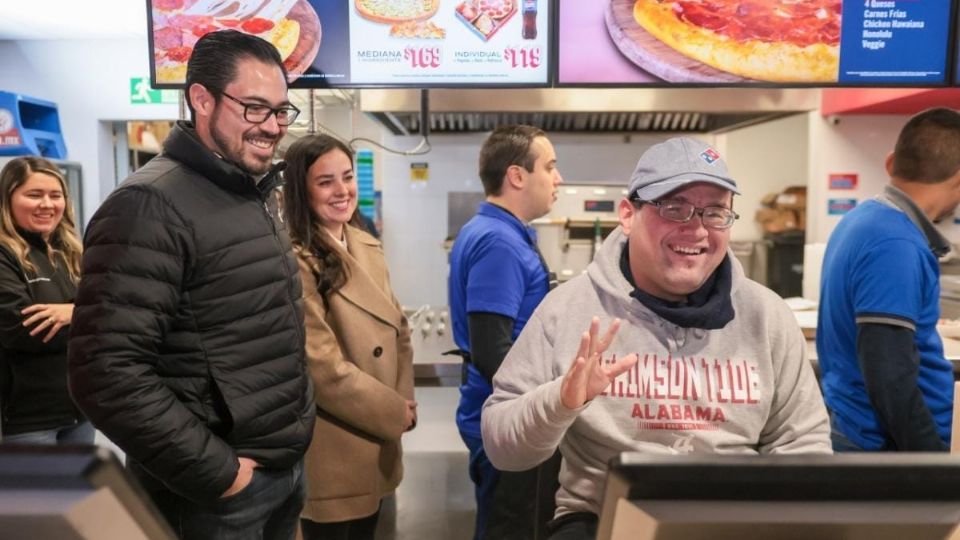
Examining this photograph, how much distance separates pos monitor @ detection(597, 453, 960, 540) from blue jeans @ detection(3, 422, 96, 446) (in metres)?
2.37

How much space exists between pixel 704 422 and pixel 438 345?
1760 mm

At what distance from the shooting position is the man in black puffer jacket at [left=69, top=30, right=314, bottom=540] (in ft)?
4.11

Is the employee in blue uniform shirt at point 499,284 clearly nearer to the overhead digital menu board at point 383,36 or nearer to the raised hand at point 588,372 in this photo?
the overhead digital menu board at point 383,36

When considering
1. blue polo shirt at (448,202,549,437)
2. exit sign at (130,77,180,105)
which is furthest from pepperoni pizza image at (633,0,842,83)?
exit sign at (130,77,180,105)

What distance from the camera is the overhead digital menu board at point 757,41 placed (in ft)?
7.36

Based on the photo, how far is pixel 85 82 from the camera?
5.91 metres

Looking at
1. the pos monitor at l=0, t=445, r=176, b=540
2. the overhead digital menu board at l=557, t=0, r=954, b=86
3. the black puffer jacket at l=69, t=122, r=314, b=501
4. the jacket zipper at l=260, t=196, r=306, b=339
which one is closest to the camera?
the pos monitor at l=0, t=445, r=176, b=540

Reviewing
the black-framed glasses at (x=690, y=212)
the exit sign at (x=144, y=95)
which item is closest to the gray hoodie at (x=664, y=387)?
the black-framed glasses at (x=690, y=212)

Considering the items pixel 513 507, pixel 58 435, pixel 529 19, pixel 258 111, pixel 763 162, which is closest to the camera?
pixel 258 111

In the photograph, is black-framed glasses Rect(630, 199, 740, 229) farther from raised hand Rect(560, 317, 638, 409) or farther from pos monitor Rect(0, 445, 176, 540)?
pos monitor Rect(0, 445, 176, 540)

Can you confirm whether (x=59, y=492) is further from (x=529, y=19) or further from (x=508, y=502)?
(x=529, y=19)

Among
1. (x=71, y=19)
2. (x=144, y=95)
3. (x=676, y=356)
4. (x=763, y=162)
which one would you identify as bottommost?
(x=676, y=356)

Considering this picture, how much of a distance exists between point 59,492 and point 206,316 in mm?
824

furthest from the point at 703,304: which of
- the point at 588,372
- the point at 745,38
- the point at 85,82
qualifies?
the point at 85,82
